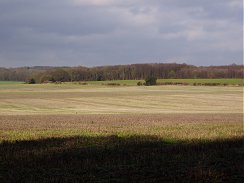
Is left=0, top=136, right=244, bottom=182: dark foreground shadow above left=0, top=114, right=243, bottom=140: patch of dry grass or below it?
above

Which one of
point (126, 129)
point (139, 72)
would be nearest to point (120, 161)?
point (126, 129)

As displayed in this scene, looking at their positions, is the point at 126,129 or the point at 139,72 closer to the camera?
the point at 126,129

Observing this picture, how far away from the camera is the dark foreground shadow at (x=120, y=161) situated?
926cm

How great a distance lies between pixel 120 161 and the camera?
11.0 meters

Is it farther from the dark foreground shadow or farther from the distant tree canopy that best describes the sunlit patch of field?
the distant tree canopy

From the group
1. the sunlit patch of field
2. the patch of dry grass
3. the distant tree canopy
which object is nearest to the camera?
the patch of dry grass

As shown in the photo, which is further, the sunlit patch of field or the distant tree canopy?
the distant tree canopy

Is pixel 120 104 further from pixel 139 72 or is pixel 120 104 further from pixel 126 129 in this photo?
pixel 139 72

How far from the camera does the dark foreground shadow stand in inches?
364

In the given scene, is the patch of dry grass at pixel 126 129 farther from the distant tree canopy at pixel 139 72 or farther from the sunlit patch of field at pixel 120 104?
the distant tree canopy at pixel 139 72

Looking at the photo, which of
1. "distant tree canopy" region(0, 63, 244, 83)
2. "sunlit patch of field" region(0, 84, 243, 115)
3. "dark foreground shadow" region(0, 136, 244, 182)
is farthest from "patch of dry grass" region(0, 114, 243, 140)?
"distant tree canopy" region(0, 63, 244, 83)

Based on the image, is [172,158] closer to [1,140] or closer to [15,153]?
[15,153]

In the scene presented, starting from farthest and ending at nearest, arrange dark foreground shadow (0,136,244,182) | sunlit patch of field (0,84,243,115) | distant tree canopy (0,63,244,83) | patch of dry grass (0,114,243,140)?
distant tree canopy (0,63,244,83), sunlit patch of field (0,84,243,115), patch of dry grass (0,114,243,140), dark foreground shadow (0,136,244,182)

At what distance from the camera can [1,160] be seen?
1128 cm
